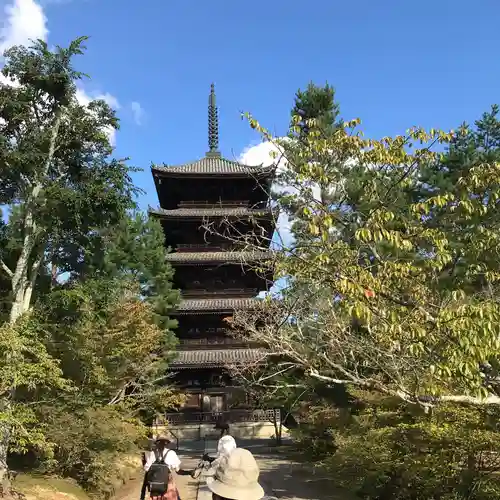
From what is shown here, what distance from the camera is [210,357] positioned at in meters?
25.1

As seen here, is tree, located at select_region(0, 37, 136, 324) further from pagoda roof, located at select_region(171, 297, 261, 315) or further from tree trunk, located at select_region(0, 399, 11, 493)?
pagoda roof, located at select_region(171, 297, 261, 315)

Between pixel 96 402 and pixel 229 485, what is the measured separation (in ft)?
42.1

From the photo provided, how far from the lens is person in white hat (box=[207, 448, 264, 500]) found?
8.10ft

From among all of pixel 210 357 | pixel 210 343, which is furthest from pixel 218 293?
pixel 210 357

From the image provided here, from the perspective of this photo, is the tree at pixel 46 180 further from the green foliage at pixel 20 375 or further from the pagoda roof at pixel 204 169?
the pagoda roof at pixel 204 169

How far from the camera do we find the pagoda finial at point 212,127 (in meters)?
33.1

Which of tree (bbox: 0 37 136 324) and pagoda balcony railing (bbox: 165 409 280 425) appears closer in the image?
tree (bbox: 0 37 136 324)

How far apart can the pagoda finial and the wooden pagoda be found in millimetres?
2877

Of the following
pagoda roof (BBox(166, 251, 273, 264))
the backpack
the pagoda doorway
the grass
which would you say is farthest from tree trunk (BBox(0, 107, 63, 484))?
the pagoda doorway

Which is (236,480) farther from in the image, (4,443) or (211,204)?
(211,204)

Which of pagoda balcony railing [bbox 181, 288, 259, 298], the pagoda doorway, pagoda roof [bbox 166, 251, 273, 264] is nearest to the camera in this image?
the pagoda doorway

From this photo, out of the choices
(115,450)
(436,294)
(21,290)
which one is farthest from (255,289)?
(436,294)

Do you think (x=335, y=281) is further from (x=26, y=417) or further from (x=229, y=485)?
(x=26, y=417)

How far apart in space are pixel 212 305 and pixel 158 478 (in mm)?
19771
